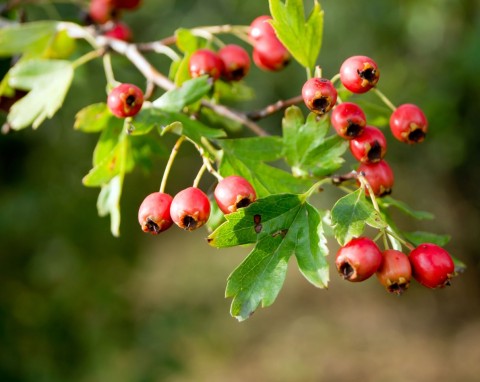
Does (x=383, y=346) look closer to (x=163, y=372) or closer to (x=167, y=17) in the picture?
(x=163, y=372)

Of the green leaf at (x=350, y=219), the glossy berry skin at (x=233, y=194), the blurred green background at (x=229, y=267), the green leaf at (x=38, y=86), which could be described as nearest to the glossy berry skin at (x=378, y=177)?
the green leaf at (x=350, y=219)

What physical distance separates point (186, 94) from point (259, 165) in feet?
0.67

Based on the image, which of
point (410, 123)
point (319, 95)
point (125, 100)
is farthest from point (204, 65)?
point (410, 123)

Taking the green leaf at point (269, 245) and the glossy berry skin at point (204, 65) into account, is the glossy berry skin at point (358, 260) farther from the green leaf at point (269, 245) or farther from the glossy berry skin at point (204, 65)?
the glossy berry skin at point (204, 65)

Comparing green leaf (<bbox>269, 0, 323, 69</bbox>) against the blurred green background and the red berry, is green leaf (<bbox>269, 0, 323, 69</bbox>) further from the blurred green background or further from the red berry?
the blurred green background

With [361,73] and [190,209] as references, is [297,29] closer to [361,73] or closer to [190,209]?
[361,73]

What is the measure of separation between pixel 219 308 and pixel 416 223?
7.11 ft

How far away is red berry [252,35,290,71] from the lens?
4.35ft

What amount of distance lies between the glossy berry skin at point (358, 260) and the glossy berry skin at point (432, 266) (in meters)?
0.09

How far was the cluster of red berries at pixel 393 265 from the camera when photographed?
903mm

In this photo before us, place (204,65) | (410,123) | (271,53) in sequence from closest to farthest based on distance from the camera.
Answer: (410,123) < (204,65) < (271,53)

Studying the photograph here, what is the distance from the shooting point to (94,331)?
2721 mm

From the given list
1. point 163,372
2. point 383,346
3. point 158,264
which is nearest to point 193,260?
point 158,264

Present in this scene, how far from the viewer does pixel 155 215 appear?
3.33ft
